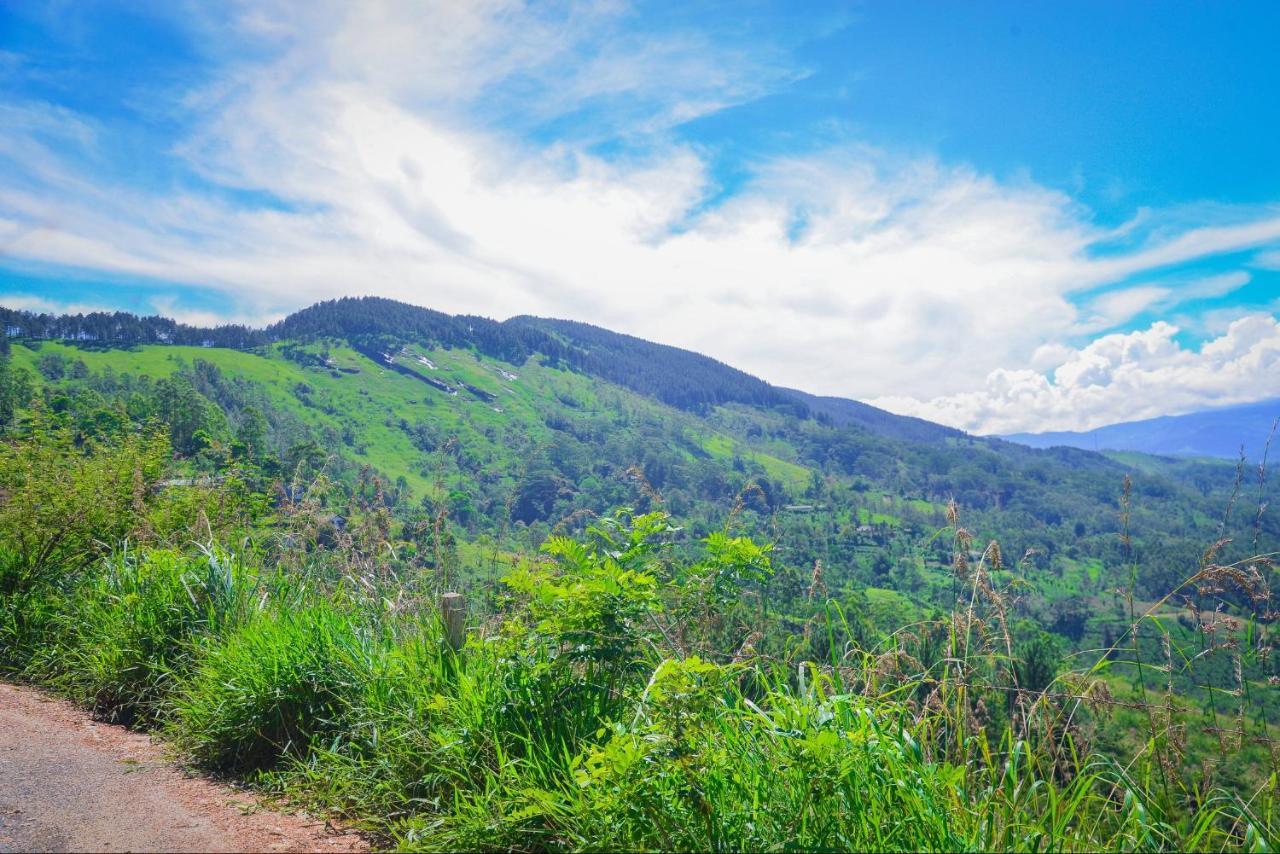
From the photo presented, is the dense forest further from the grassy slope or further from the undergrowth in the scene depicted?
the grassy slope

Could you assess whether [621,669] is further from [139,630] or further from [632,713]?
[139,630]

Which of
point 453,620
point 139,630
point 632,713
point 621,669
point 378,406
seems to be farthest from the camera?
point 378,406

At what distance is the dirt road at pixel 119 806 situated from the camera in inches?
121

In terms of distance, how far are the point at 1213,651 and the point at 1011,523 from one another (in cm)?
18304

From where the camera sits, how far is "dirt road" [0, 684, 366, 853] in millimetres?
3080

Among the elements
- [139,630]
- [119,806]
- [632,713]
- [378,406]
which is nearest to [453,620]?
[632,713]

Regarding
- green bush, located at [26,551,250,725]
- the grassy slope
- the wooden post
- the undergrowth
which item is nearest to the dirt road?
the undergrowth

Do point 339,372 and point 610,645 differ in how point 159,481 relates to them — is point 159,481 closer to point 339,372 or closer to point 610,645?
point 610,645

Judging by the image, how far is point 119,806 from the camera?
11.2ft

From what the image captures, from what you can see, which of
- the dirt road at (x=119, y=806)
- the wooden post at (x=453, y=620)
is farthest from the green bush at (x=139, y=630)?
the wooden post at (x=453, y=620)

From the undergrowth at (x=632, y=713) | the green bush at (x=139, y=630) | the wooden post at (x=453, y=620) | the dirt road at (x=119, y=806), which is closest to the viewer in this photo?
the undergrowth at (x=632, y=713)

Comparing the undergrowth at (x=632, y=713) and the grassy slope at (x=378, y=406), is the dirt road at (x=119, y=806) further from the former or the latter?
the grassy slope at (x=378, y=406)

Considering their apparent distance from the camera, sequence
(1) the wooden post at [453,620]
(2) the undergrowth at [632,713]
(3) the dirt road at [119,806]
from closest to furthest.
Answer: (2) the undergrowth at [632,713]
(3) the dirt road at [119,806]
(1) the wooden post at [453,620]

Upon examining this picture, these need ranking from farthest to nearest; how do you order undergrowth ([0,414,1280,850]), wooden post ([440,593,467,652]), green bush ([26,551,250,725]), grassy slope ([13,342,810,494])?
grassy slope ([13,342,810,494]) < green bush ([26,551,250,725]) < wooden post ([440,593,467,652]) < undergrowth ([0,414,1280,850])
